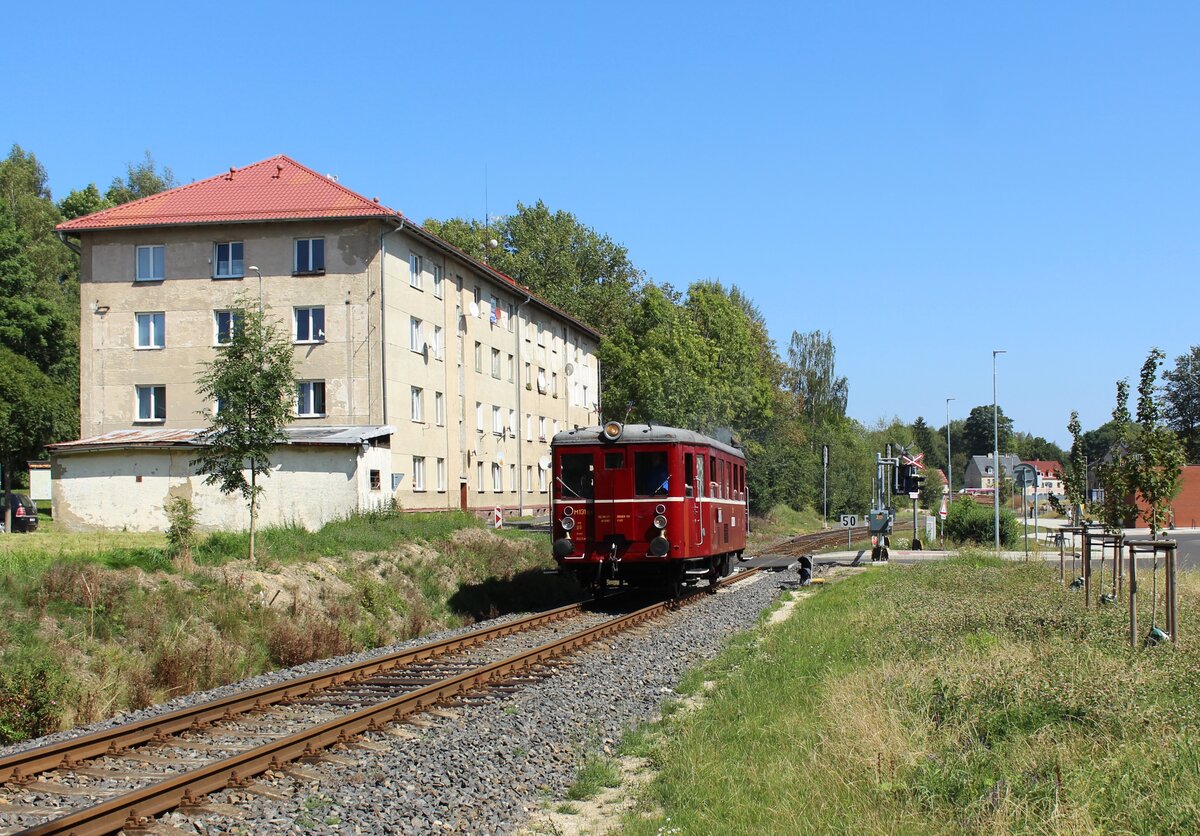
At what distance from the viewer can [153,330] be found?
119ft

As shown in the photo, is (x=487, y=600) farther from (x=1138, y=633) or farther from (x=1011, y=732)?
(x=1011, y=732)

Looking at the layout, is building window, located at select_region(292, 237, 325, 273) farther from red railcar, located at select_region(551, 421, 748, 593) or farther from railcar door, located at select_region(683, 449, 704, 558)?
railcar door, located at select_region(683, 449, 704, 558)

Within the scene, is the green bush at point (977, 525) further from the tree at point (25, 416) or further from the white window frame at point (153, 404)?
the tree at point (25, 416)

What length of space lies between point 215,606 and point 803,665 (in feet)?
26.0

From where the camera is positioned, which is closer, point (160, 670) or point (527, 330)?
point (160, 670)

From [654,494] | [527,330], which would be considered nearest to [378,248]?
[527,330]

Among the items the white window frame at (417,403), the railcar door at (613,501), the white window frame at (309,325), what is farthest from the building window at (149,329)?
the railcar door at (613,501)

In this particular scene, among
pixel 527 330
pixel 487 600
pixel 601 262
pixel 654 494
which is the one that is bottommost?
pixel 487 600

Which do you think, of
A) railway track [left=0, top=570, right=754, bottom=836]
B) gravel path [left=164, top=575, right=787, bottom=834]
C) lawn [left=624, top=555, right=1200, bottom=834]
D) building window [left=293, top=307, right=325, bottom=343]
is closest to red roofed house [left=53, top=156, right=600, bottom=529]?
building window [left=293, top=307, right=325, bottom=343]

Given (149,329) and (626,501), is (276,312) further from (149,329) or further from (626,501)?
(626,501)

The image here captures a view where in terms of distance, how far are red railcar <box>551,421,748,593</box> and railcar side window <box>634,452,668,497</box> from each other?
0.05 feet

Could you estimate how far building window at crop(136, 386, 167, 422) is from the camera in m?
36.3

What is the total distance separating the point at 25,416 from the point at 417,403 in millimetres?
13571

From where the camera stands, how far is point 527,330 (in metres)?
49.8
